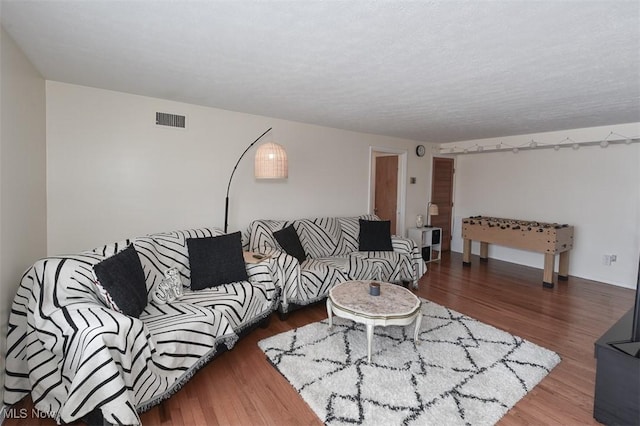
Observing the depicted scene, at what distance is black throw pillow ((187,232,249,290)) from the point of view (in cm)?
268

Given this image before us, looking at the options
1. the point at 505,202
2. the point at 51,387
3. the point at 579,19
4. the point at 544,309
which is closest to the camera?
the point at 579,19

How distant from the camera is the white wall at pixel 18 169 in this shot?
1729 millimetres

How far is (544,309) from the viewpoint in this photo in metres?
3.45

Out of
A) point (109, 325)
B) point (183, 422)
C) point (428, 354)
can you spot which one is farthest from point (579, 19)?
point (183, 422)

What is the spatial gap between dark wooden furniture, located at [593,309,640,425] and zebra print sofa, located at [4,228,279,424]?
2337 millimetres

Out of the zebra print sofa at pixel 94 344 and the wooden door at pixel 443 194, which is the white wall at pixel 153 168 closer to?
the zebra print sofa at pixel 94 344

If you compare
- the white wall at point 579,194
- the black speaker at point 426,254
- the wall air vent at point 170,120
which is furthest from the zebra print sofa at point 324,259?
the white wall at point 579,194

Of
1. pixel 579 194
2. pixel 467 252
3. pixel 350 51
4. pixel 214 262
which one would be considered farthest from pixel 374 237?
pixel 579 194

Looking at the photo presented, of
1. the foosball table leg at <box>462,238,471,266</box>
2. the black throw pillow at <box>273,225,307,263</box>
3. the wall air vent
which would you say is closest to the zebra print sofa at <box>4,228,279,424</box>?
the black throw pillow at <box>273,225,307,263</box>

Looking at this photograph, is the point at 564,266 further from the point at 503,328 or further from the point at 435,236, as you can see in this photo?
the point at 503,328

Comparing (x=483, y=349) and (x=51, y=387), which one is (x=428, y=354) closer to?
(x=483, y=349)

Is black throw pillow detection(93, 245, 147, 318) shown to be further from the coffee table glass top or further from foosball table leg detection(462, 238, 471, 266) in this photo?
foosball table leg detection(462, 238, 471, 266)

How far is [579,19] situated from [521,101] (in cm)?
154

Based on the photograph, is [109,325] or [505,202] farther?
[505,202]
